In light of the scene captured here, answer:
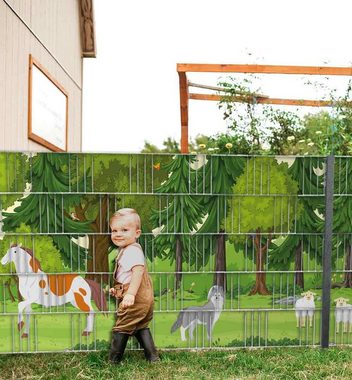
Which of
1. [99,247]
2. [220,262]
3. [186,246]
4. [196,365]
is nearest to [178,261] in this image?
[186,246]

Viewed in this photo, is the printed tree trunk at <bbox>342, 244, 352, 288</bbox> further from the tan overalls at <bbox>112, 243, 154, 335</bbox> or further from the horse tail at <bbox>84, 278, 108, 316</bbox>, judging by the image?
the horse tail at <bbox>84, 278, 108, 316</bbox>

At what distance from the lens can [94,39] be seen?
11.3m

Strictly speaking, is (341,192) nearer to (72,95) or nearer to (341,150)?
(341,150)

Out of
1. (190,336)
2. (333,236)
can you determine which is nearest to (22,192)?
(190,336)

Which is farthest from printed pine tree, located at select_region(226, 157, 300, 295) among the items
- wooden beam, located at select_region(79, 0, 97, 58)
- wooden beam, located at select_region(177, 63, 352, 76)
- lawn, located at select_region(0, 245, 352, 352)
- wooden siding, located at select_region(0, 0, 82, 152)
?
wooden beam, located at select_region(79, 0, 97, 58)

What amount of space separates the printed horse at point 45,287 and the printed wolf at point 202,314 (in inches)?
20.8

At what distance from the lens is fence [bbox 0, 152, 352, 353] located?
12.9 ft

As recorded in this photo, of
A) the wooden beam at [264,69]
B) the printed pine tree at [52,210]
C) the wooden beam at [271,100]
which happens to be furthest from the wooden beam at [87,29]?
the printed pine tree at [52,210]

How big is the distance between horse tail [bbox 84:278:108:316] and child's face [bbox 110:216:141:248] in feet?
1.04

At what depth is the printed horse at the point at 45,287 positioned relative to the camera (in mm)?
3943

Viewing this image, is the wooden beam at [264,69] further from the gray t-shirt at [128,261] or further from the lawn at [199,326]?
the gray t-shirt at [128,261]

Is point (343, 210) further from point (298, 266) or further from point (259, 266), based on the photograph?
point (259, 266)

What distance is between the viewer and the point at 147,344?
154 inches

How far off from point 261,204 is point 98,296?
4.10ft
